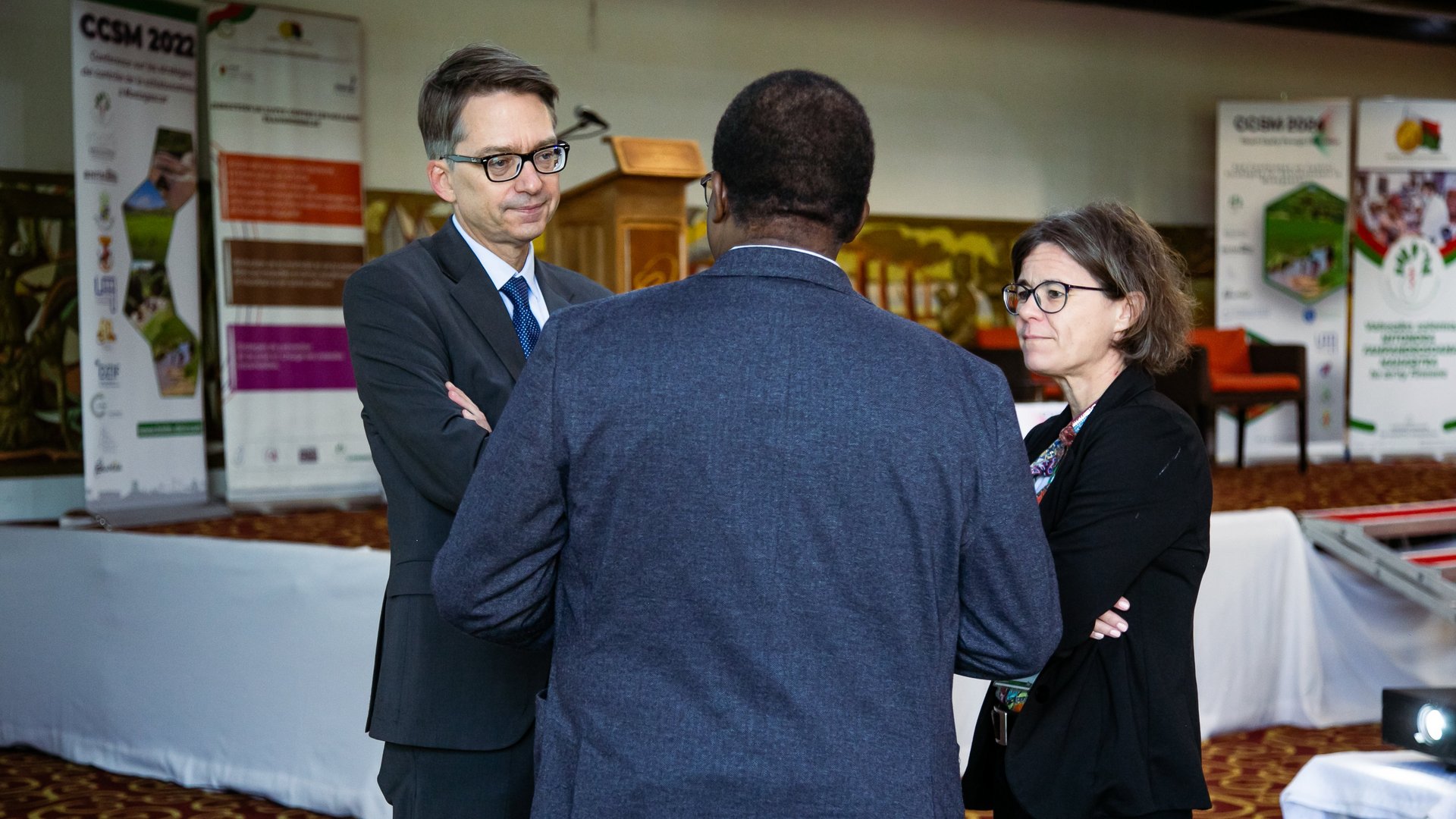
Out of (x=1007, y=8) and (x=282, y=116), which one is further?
(x=1007, y=8)

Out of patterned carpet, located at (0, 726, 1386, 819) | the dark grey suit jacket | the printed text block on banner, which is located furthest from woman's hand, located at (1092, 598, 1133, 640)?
the printed text block on banner

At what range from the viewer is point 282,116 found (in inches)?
321

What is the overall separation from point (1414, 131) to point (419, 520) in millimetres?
11869

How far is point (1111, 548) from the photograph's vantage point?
5.63 ft

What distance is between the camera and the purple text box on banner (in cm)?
804

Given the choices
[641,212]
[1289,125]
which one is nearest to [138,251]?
[641,212]

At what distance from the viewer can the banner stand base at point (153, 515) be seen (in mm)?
7270

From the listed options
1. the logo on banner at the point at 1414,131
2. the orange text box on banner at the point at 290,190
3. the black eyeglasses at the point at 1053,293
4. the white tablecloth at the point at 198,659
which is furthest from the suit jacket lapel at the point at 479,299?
the logo on banner at the point at 1414,131

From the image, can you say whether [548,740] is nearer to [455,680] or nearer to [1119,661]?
[455,680]

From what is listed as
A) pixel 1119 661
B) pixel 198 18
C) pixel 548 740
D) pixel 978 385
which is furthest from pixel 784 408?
pixel 198 18

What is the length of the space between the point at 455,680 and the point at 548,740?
475 mm

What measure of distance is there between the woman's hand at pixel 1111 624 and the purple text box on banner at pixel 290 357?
22.6 ft

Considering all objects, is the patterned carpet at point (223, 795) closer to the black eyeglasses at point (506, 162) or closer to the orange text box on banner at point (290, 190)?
the black eyeglasses at point (506, 162)

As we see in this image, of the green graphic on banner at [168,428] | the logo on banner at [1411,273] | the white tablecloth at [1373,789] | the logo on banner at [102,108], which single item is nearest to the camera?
the white tablecloth at [1373,789]
